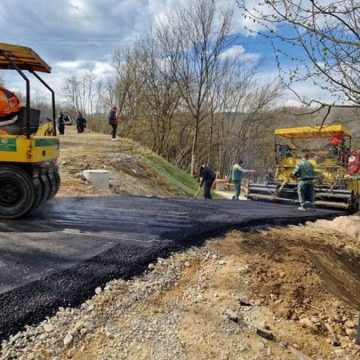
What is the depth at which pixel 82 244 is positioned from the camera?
4.93 m

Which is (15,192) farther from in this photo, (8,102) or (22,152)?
(8,102)

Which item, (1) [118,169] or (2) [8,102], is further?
(1) [118,169]

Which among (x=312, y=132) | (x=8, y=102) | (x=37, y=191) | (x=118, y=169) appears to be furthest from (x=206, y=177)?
(x=8, y=102)

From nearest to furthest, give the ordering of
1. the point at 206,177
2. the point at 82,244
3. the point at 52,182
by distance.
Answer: the point at 82,244 → the point at 52,182 → the point at 206,177

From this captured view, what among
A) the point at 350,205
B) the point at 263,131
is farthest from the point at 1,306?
the point at 263,131

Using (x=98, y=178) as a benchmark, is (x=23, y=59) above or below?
above

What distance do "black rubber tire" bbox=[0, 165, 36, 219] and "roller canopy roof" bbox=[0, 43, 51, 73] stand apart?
5.41 feet

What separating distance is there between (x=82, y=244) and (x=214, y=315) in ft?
6.65

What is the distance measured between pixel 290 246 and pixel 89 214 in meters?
3.39

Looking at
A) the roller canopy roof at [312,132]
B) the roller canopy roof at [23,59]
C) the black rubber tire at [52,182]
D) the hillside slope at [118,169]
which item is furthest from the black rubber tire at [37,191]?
the roller canopy roof at [312,132]

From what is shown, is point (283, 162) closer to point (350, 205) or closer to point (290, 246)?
point (350, 205)

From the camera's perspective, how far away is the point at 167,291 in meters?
4.05

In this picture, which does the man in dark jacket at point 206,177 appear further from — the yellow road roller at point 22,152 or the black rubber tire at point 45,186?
the yellow road roller at point 22,152

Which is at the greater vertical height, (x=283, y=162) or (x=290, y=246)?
(x=283, y=162)
